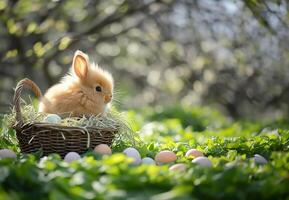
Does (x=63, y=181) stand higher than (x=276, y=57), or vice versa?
(x=276, y=57)

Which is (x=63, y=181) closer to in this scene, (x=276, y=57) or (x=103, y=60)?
(x=276, y=57)

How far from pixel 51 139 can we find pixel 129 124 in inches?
29.5

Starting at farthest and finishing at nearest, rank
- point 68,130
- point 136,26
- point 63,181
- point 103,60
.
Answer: point 103,60 < point 136,26 < point 68,130 < point 63,181

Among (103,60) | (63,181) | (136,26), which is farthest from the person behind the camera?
(103,60)

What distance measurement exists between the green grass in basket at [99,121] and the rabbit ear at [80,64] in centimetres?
41

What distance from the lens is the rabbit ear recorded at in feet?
13.6

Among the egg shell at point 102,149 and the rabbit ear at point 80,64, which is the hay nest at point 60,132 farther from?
the rabbit ear at point 80,64

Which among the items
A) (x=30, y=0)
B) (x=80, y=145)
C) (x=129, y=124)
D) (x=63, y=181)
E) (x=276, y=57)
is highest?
(x=276, y=57)

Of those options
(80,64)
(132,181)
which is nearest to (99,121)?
(80,64)

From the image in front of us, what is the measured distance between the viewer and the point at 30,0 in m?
7.59

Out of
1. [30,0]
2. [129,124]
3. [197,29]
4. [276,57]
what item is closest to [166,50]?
[197,29]

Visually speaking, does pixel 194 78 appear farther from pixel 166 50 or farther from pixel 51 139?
pixel 51 139

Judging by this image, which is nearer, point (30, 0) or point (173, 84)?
point (30, 0)

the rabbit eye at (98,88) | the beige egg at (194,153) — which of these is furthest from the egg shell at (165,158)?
the rabbit eye at (98,88)
